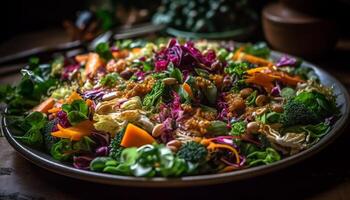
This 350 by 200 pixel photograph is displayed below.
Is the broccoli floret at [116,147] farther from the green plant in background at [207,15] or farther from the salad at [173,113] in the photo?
the green plant in background at [207,15]

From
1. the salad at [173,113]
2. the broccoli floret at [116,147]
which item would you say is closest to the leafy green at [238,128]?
the salad at [173,113]

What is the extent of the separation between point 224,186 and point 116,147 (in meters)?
0.47

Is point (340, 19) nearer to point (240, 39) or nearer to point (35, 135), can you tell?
point (240, 39)

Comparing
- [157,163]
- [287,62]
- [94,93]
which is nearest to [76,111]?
[94,93]

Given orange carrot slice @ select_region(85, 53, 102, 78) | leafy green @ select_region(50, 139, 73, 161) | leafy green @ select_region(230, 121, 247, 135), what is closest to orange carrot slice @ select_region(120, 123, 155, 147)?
leafy green @ select_region(50, 139, 73, 161)

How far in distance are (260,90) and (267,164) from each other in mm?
591

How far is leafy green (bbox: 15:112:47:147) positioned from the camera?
2.00m

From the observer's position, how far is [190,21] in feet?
12.0

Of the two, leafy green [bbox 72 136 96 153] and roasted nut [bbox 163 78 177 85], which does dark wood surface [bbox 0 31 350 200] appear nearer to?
leafy green [bbox 72 136 96 153]

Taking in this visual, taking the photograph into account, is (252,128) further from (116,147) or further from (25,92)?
(25,92)

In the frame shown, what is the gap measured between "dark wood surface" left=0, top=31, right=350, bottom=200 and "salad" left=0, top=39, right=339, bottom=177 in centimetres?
14

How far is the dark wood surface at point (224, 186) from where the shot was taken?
72.1 inches

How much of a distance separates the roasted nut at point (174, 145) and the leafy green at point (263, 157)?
0.28m

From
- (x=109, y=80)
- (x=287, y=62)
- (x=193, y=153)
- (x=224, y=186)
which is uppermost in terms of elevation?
(x=109, y=80)
